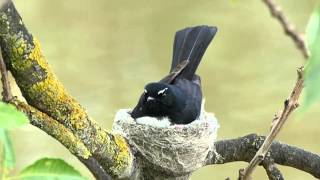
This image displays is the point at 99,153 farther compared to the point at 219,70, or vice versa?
the point at 219,70

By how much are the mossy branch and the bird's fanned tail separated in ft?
2.64

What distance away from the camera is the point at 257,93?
3412mm

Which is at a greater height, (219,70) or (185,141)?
(219,70)

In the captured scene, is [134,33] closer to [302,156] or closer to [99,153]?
[302,156]

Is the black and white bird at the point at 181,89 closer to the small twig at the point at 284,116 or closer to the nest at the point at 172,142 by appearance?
the nest at the point at 172,142

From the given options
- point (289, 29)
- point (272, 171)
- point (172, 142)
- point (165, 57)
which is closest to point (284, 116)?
point (289, 29)

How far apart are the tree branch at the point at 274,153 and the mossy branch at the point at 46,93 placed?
372mm

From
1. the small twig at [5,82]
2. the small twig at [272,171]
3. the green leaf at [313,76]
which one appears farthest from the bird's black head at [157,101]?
the green leaf at [313,76]

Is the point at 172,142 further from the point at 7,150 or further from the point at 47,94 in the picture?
the point at 7,150

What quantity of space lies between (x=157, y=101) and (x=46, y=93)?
2.94 ft

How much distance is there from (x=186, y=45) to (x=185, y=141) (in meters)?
0.47

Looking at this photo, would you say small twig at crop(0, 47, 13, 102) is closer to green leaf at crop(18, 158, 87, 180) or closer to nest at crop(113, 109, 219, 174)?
green leaf at crop(18, 158, 87, 180)

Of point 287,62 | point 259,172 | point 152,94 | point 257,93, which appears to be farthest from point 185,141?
point 287,62

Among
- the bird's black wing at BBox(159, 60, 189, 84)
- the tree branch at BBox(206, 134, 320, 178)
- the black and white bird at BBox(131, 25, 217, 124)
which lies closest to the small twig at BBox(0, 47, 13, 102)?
the tree branch at BBox(206, 134, 320, 178)
